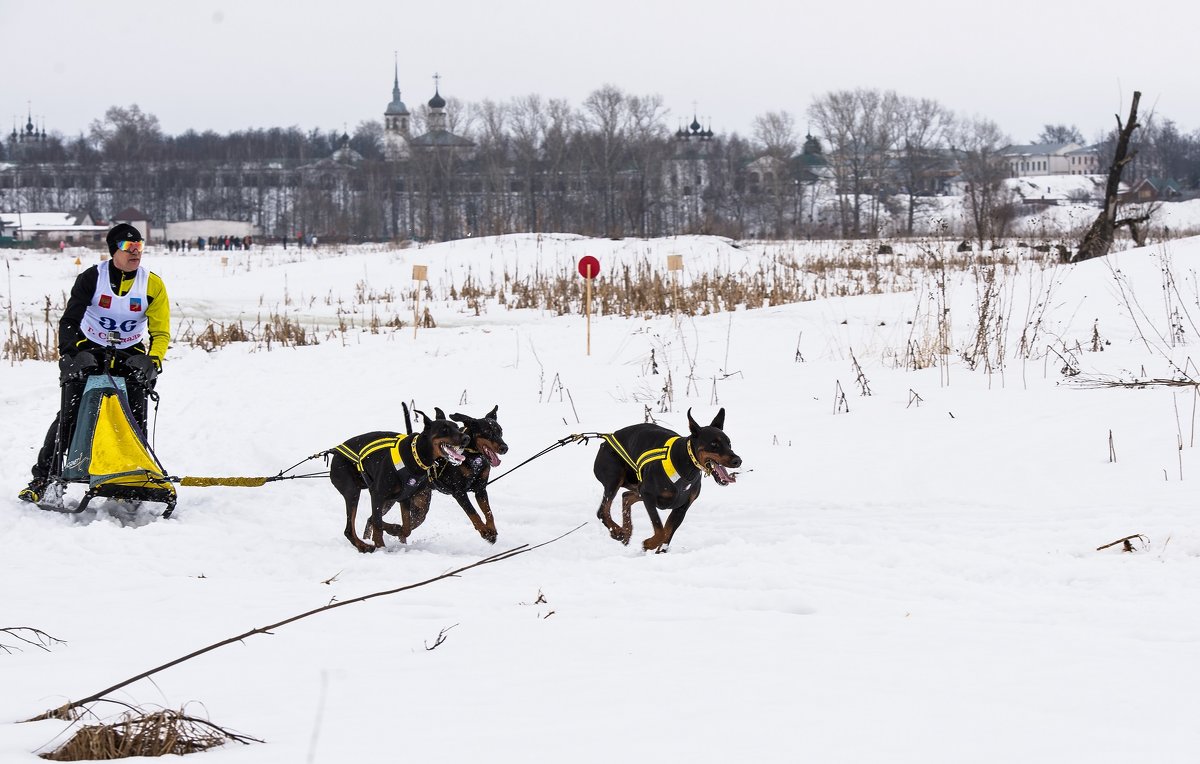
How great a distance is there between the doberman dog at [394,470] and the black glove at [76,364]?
160 cm

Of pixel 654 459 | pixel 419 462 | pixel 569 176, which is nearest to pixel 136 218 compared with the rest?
pixel 569 176

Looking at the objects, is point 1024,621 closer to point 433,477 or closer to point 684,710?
point 684,710

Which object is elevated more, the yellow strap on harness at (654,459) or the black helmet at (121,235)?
the black helmet at (121,235)

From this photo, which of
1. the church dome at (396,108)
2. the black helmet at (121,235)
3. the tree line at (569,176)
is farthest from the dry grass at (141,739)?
the church dome at (396,108)

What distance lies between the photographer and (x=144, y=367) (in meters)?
6.79

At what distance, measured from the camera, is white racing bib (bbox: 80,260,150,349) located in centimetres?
680

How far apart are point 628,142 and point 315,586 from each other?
239ft

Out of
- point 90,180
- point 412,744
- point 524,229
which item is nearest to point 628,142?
point 524,229

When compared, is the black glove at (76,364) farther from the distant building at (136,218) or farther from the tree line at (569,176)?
the distant building at (136,218)

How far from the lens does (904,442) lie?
7.58 meters

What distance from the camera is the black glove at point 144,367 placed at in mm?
6770

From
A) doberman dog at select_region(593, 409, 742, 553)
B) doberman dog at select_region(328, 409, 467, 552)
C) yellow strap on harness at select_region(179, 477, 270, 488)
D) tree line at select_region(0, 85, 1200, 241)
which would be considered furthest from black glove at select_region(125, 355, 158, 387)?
tree line at select_region(0, 85, 1200, 241)

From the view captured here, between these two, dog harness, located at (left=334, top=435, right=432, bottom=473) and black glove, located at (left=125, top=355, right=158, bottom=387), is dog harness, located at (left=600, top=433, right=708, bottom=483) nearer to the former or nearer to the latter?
dog harness, located at (left=334, top=435, right=432, bottom=473)

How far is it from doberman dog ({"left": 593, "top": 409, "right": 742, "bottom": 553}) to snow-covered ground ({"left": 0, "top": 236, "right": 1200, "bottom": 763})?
0.18m
